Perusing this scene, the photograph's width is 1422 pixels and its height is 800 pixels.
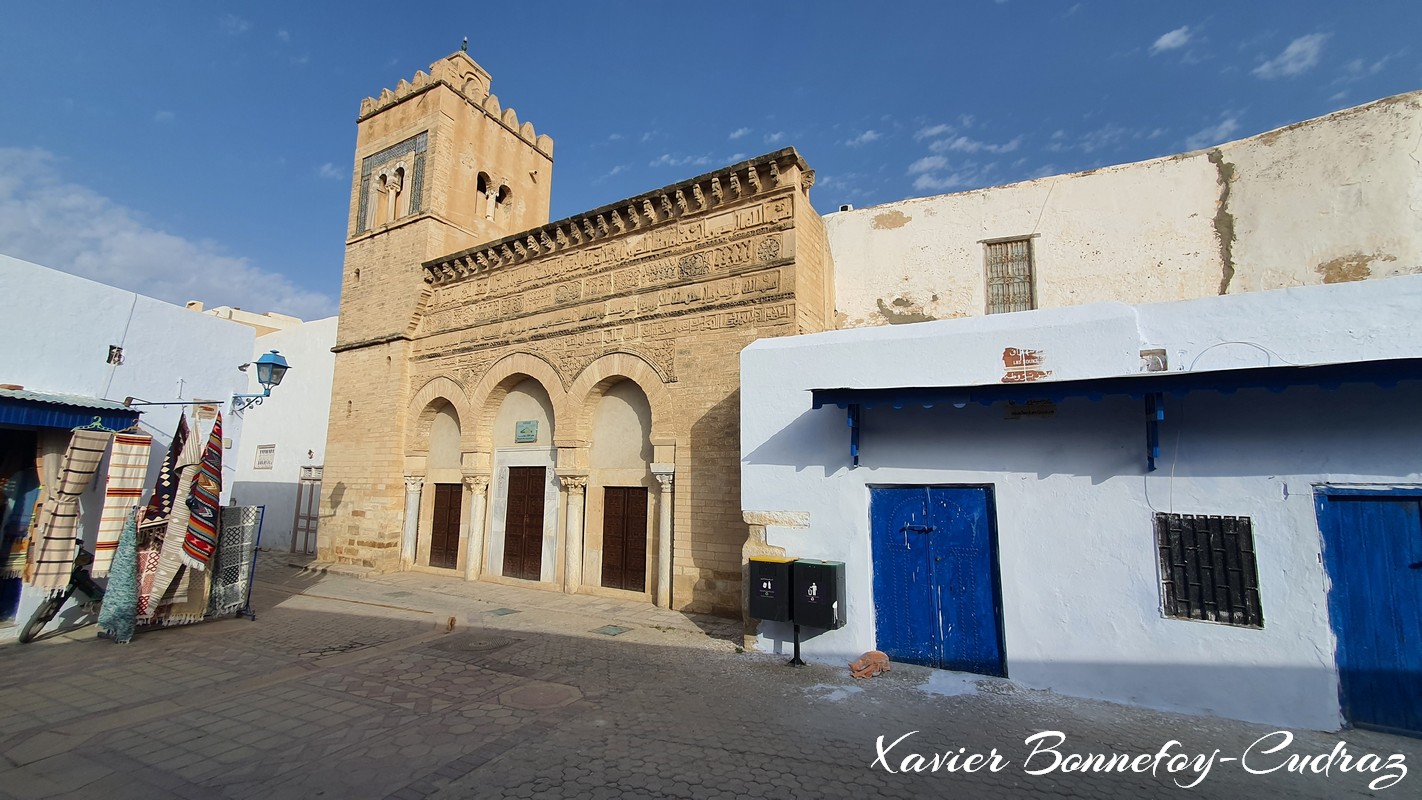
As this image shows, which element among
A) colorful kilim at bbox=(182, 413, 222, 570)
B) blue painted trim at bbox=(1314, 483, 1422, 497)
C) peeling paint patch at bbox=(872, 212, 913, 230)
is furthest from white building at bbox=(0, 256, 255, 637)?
blue painted trim at bbox=(1314, 483, 1422, 497)

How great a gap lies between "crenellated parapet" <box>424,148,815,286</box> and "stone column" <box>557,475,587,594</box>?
167 inches

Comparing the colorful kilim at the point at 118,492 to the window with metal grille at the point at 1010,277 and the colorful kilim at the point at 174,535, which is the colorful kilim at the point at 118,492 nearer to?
the colorful kilim at the point at 174,535

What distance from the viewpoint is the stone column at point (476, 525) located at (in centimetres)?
1117

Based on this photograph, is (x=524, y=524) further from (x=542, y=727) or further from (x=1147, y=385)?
(x=1147, y=385)

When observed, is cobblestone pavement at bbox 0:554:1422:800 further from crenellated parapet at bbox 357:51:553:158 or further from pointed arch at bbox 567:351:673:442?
crenellated parapet at bbox 357:51:553:158

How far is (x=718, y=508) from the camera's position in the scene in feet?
27.8

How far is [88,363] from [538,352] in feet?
19.0

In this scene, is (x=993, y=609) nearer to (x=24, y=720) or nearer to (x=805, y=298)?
(x=805, y=298)

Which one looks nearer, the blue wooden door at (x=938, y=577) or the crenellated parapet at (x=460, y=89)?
the blue wooden door at (x=938, y=577)

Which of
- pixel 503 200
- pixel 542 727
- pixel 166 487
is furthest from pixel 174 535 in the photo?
pixel 503 200

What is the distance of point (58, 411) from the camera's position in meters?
6.73

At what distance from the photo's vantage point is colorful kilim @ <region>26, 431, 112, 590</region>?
21.7 feet

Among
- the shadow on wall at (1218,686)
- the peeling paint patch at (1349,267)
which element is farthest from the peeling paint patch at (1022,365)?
the peeling paint patch at (1349,267)

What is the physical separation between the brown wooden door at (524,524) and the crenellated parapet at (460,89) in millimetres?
8972
